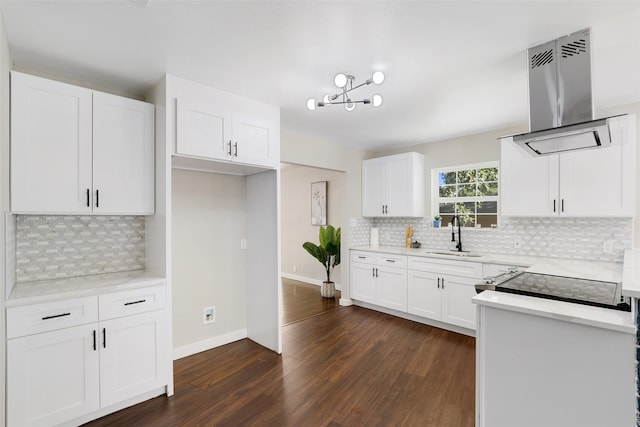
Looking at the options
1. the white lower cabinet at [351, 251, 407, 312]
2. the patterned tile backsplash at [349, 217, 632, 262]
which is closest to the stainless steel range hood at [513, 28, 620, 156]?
the patterned tile backsplash at [349, 217, 632, 262]

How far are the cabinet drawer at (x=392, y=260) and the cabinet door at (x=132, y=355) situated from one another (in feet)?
9.52

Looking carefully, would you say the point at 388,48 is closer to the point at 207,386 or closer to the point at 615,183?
the point at 615,183

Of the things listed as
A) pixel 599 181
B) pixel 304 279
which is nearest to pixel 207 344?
pixel 304 279

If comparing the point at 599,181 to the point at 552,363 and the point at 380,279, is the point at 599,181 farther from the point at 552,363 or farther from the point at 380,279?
the point at 380,279

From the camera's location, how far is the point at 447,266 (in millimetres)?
3646

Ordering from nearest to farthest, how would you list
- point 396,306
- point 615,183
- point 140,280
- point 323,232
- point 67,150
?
point 67,150 < point 140,280 < point 615,183 < point 396,306 < point 323,232

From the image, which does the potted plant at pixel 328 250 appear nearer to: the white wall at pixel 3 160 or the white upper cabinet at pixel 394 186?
the white upper cabinet at pixel 394 186

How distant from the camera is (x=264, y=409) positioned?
2.19m

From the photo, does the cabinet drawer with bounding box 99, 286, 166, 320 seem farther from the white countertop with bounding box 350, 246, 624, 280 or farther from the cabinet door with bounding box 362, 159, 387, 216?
the cabinet door with bounding box 362, 159, 387, 216

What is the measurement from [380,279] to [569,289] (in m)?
2.72

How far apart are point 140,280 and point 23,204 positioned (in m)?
0.88

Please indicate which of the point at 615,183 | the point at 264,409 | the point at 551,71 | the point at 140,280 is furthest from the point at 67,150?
the point at 615,183

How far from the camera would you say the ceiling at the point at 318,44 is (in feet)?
5.32

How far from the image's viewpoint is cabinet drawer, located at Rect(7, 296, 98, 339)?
5.91 feet
